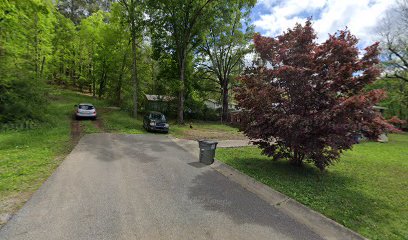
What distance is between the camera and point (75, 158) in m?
8.23

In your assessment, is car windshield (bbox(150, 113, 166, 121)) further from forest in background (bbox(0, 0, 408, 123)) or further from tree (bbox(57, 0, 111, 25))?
tree (bbox(57, 0, 111, 25))

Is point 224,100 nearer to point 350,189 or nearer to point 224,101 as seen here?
point 224,101

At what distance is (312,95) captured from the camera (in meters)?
6.93

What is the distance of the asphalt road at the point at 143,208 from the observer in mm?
3898

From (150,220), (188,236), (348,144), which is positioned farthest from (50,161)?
(348,144)

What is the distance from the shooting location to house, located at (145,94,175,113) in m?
26.2

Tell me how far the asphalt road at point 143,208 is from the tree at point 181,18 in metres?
14.7

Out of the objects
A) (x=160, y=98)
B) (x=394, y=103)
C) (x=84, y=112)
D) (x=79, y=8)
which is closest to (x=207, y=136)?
(x=84, y=112)

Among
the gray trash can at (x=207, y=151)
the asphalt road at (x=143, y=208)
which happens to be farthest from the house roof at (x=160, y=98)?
the asphalt road at (x=143, y=208)

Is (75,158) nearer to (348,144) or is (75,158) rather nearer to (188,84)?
(348,144)

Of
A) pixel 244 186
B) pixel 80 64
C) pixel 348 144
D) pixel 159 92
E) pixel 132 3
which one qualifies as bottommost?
pixel 244 186

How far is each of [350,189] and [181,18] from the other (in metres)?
18.8

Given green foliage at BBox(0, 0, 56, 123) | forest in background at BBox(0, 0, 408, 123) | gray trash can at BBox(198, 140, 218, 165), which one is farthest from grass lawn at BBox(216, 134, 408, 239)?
green foliage at BBox(0, 0, 56, 123)

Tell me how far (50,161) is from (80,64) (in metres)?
33.0
